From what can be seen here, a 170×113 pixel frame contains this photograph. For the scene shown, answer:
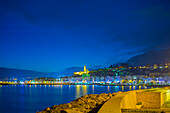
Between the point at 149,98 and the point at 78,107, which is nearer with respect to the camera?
the point at 78,107

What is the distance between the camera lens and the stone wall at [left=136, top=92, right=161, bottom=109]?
32.2 feet

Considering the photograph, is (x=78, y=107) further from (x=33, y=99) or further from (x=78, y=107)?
(x=33, y=99)

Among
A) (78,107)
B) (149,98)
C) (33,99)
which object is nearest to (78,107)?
(78,107)

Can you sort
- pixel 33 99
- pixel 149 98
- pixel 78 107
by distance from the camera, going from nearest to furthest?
pixel 78 107 → pixel 149 98 → pixel 33 99

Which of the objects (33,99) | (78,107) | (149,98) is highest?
(78,107)

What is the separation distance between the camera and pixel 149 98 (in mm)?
9898

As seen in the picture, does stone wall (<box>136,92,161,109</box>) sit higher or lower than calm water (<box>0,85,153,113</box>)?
higher

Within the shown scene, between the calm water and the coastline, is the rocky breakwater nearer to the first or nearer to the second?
the coastline

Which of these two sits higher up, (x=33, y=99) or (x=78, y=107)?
(x=78, y=107)

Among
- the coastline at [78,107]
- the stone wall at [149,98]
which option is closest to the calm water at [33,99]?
the stone wall at [149,98]

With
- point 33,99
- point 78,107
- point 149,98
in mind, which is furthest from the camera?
point 33,99

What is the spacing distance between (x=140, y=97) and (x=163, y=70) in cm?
14386

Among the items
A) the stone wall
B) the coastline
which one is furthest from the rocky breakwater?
the stone wall

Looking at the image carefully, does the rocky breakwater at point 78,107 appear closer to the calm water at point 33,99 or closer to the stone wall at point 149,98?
the stone wall at point 149,98
